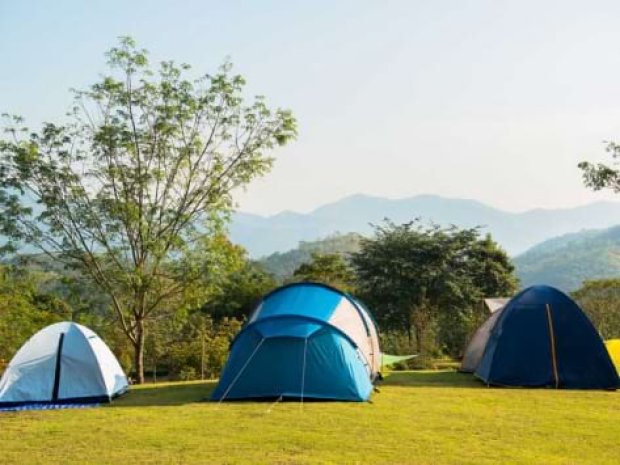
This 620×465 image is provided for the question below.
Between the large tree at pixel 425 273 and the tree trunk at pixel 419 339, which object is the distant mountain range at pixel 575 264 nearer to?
the large tree at pixel 425 273

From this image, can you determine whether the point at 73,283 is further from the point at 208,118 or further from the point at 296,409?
the point at 296,409

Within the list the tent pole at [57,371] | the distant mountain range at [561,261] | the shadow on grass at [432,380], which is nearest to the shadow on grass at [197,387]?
the shadow on grass at [432,380]

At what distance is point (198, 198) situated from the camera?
17141mm

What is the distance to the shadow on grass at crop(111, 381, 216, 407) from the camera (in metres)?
11.3

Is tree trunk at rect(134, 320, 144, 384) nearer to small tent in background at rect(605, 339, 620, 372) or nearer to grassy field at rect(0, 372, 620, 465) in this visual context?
grassy field at rect(0, 372, 620, 465)

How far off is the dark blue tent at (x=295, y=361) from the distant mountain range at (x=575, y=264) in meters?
107

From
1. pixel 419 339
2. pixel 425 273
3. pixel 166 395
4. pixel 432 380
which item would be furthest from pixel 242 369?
pixel 425 273

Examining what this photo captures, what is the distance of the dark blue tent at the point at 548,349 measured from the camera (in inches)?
508

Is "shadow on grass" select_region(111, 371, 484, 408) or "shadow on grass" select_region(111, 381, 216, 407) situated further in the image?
"shadow on grass" select_region(111, 371, 484, 408)

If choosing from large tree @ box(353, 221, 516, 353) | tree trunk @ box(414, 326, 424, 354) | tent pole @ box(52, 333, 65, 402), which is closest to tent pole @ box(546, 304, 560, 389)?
tent pole @ box(52, 333, 65, 402)

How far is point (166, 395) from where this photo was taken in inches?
484

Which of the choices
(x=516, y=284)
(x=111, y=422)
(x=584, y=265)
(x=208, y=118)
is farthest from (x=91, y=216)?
(x=584, y=265)

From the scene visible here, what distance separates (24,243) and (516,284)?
23322mm

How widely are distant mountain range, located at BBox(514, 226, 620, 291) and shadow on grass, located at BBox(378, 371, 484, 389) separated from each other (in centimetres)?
10226
